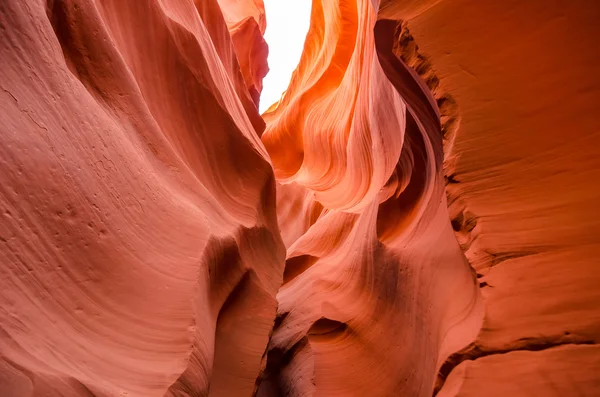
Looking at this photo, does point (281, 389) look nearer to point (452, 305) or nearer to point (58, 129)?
point (452, 305)

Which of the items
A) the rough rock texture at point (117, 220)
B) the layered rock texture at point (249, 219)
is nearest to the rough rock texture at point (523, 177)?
the layered rock texture at point (249, 219)

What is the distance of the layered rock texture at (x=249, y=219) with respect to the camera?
1.60 meters

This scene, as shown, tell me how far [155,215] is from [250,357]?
3.49ft

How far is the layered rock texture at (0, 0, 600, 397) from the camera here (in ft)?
5.26

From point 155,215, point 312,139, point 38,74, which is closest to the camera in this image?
point 38,74

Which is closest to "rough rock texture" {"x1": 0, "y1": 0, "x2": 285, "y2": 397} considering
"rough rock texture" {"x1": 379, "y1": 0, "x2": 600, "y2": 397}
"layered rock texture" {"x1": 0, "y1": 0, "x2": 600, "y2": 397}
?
"layered rock texture" {"x1": 0, "y1": 0, "x2": 600, "y2": 397}

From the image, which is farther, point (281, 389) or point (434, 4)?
point (281, 389)

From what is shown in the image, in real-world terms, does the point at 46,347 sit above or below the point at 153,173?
below

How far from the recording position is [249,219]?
328cm

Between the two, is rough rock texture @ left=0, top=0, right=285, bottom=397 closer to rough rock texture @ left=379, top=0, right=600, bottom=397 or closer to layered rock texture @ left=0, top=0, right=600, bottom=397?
layered rock texture @ left=0, top=0, right=600, bottom=397

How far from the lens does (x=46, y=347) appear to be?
1.46 meters

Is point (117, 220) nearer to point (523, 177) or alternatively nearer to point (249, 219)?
point (249, 219)

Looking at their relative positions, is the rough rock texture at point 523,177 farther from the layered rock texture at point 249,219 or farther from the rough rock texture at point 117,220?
the rough rock texture at point 117,220

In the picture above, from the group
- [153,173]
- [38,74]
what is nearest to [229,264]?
[153,173]
